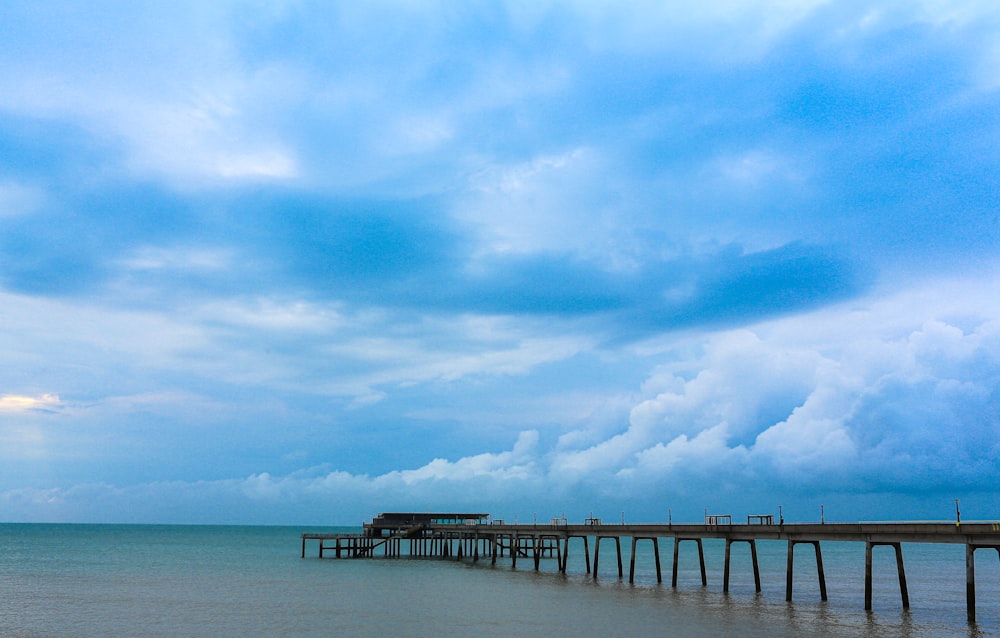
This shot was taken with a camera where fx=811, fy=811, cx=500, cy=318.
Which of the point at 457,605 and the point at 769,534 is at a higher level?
the point at 769,534

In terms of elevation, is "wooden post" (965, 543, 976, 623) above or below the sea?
above

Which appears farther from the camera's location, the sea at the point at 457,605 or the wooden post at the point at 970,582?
the sea at the point at 457,605

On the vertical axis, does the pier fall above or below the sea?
above

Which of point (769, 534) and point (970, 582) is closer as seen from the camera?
point (970, 582)

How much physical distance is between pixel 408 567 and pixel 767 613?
48.9 metres

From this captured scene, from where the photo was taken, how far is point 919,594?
2589 inches

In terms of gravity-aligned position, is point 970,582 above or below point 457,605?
above

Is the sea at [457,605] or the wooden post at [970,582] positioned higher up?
the wooden post at [970,582]

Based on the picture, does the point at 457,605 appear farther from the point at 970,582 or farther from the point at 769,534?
the point at 970,582

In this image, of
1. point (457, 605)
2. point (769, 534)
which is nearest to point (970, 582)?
point (769, 534)

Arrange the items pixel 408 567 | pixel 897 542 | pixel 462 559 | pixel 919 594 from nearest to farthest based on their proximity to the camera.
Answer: pixel 897 542 → pixel 919 594 → pixel 408 567 → pixel 462 559

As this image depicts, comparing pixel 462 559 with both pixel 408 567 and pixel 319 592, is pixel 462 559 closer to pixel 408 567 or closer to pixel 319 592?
pixel 408 567

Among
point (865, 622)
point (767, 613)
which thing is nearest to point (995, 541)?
point (865, 622)

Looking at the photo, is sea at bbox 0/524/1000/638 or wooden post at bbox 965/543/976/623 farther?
sea at bbox 0/524/1000/638
